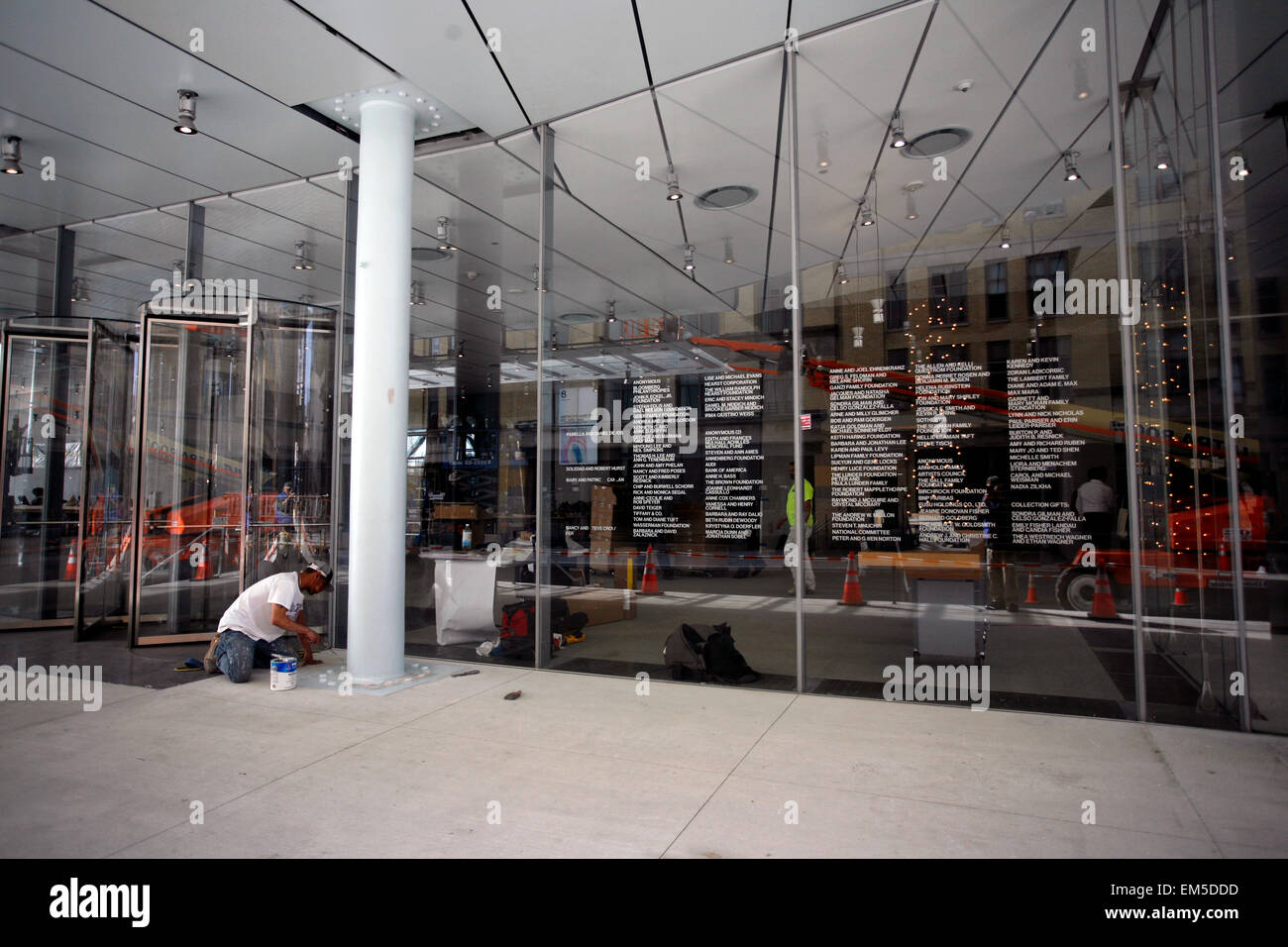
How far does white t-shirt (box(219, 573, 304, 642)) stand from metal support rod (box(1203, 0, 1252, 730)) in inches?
263

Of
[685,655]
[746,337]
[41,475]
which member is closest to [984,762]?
[685,655]

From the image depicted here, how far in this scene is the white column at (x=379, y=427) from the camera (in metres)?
5.86

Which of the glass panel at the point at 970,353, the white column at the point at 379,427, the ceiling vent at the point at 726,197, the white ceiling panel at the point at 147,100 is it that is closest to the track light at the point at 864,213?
the glass panel at the point at 970,353

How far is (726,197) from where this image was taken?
24.0 ft

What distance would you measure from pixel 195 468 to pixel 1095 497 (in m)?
8.39

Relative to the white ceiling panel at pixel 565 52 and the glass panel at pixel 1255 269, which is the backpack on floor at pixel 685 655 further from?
the white ceiling panel at pixel 565 52

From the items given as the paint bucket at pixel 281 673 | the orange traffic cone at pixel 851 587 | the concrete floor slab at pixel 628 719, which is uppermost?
the orange traffic cone at pixel 851 587

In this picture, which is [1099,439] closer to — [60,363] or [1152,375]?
[1152,375]

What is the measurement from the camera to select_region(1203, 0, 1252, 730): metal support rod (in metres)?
4.46

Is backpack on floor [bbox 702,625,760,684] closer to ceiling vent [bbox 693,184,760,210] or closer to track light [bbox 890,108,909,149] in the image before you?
ceiling vent [bbox 693,184,760,210]

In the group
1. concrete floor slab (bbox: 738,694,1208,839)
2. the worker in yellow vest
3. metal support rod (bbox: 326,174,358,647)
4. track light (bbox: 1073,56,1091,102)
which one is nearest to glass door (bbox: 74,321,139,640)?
metal support rod (bbox: 326,174,358,647)

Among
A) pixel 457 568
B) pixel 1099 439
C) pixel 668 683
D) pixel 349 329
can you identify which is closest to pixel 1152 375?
pixel 1099 439

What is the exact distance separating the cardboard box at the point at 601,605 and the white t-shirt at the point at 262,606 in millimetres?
2346
